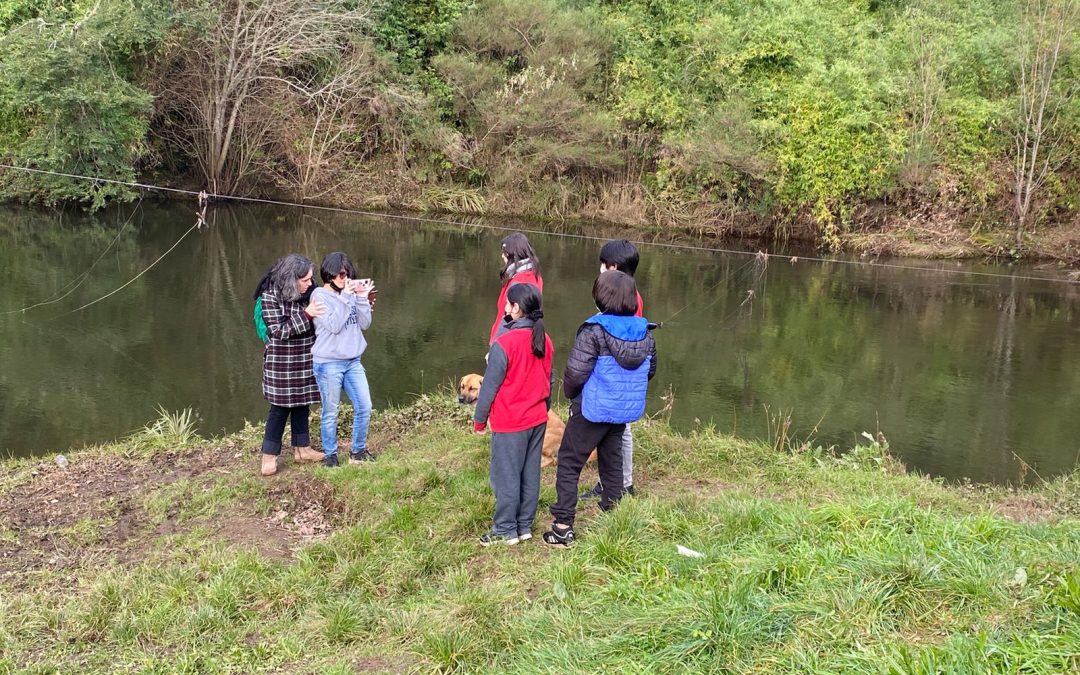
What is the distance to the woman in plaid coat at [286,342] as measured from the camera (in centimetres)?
538

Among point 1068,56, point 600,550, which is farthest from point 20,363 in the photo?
point 1068,56

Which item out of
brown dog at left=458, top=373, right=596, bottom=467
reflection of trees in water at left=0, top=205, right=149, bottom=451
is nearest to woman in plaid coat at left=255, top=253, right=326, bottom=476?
brown dog at left=458, top=373, right=596, bottom=467

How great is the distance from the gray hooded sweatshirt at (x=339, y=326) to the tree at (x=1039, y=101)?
17504 mm

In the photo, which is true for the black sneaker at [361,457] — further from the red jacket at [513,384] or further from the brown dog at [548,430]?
the red jacket at [513,384]

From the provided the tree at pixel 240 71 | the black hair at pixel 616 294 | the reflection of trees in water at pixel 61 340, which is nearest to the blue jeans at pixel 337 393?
the black hair at pixel 616 294

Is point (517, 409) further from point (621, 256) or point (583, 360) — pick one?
point (621, 256)

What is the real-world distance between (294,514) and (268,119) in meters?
17.4

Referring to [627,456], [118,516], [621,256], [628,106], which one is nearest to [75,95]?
[628,106]

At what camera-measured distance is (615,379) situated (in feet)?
13.8

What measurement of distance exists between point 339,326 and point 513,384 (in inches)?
65.3

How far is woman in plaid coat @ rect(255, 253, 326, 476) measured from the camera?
5383mm

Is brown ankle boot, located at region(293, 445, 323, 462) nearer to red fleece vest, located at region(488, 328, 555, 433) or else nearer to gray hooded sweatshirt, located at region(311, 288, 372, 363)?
gray hooded sweatshirt, located at region(311, 288, 372, 363)

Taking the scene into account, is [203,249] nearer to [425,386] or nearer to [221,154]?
[221,154]

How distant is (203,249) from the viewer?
16.0 m
